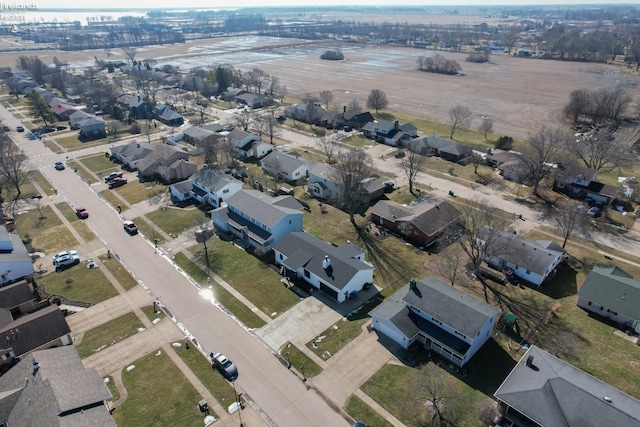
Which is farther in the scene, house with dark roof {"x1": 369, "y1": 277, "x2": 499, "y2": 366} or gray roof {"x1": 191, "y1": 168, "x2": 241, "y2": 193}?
gray roof {"x1": 191, "y1": 168, "x2": 241, "y2": 193}

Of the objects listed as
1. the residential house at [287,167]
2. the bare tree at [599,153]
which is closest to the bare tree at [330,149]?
the residential house at [287,167]

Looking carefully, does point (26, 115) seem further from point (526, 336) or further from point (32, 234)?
point (526, 336)

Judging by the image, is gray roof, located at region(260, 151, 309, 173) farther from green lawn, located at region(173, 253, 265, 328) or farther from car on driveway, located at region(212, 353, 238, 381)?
car on driveway, located at region(212, 353, 238, 381)

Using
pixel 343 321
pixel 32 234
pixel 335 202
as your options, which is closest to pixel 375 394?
pixel 343 321

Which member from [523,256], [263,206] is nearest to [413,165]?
[523,256]

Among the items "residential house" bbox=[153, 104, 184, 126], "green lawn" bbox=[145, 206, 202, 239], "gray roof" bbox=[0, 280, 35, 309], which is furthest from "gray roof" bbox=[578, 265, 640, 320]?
"residential house" bbox=[153, 104, 184, 126]

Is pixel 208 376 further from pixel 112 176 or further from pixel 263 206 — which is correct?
pixel 112 176
